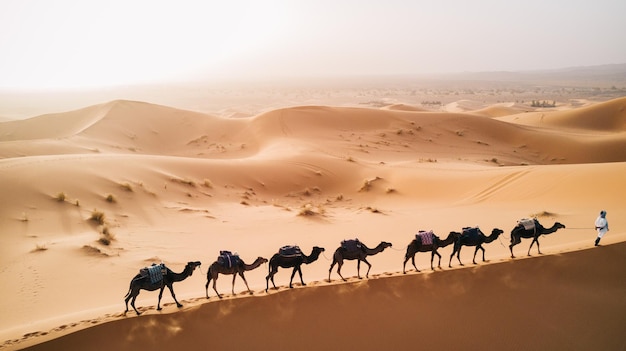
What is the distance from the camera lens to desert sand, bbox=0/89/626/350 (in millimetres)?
5977

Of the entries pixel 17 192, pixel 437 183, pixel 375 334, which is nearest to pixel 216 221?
pixel 17 192

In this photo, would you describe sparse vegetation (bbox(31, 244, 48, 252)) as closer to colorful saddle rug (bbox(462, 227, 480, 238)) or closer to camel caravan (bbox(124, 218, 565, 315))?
camel caravan (bbox(124, 218, 565, 315))

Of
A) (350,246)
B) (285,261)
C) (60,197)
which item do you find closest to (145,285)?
(285,261)

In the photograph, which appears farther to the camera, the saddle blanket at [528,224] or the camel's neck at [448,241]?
the saddle blanket at [528,224]

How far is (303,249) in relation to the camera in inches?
417

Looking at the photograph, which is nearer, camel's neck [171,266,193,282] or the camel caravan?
the camel caravan

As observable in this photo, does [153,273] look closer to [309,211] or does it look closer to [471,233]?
[471,233]

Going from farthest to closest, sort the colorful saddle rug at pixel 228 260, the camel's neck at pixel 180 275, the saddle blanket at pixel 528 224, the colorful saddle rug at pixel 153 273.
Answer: the saddle blanket at pixel 528 224, the colorful saddle rug at pixel 228 260, the camel's neck at pixel 180 275, the colorful saddle rug at pixel 153 273

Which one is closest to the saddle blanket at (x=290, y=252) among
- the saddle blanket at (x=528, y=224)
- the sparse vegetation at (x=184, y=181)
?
the saddle blanket at (x=528, y=224)

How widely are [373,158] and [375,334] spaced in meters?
21.5

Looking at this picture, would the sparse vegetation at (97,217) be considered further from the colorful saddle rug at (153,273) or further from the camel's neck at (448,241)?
the camel's neck at (448,241)

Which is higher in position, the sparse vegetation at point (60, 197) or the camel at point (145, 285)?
the sparse vegetation at point (60, 197)

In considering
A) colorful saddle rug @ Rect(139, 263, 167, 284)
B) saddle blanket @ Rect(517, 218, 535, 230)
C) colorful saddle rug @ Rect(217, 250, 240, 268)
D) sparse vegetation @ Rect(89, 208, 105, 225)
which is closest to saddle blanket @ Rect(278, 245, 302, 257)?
colorful saddle rug @ Rect(217, 250, 240, 268)

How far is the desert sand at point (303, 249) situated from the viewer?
5977mm
